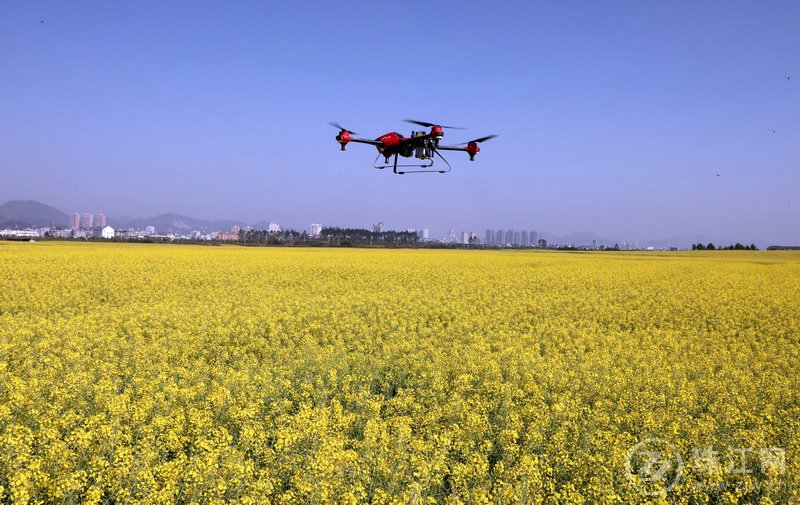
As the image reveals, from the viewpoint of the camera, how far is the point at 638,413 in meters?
7.22

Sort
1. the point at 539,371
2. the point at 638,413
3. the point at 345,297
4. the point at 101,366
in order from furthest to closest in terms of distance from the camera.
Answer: the point at 345,297 < the point at 539,371 < the point at 101,366 < the point at 638,413

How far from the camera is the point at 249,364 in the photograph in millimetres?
9945

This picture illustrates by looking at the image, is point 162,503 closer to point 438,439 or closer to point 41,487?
point 41,487

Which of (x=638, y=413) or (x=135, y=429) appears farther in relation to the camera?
(x=638, y=413)

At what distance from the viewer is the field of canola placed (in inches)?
198

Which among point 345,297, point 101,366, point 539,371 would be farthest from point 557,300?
point 101,366

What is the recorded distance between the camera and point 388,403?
7.95 metres

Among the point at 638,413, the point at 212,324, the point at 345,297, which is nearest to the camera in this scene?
the point at 638,413

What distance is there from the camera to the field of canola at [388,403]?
5035 mm

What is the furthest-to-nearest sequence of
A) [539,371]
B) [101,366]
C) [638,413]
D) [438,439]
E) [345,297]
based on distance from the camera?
[345,297] < [539,371] < [101,366] < [638,413] < [438,439]

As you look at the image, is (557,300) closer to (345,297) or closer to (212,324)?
(345,297)

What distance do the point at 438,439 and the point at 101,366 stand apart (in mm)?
6355

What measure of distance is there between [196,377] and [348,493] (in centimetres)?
521

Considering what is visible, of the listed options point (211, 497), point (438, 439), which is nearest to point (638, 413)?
point (438, 439)
